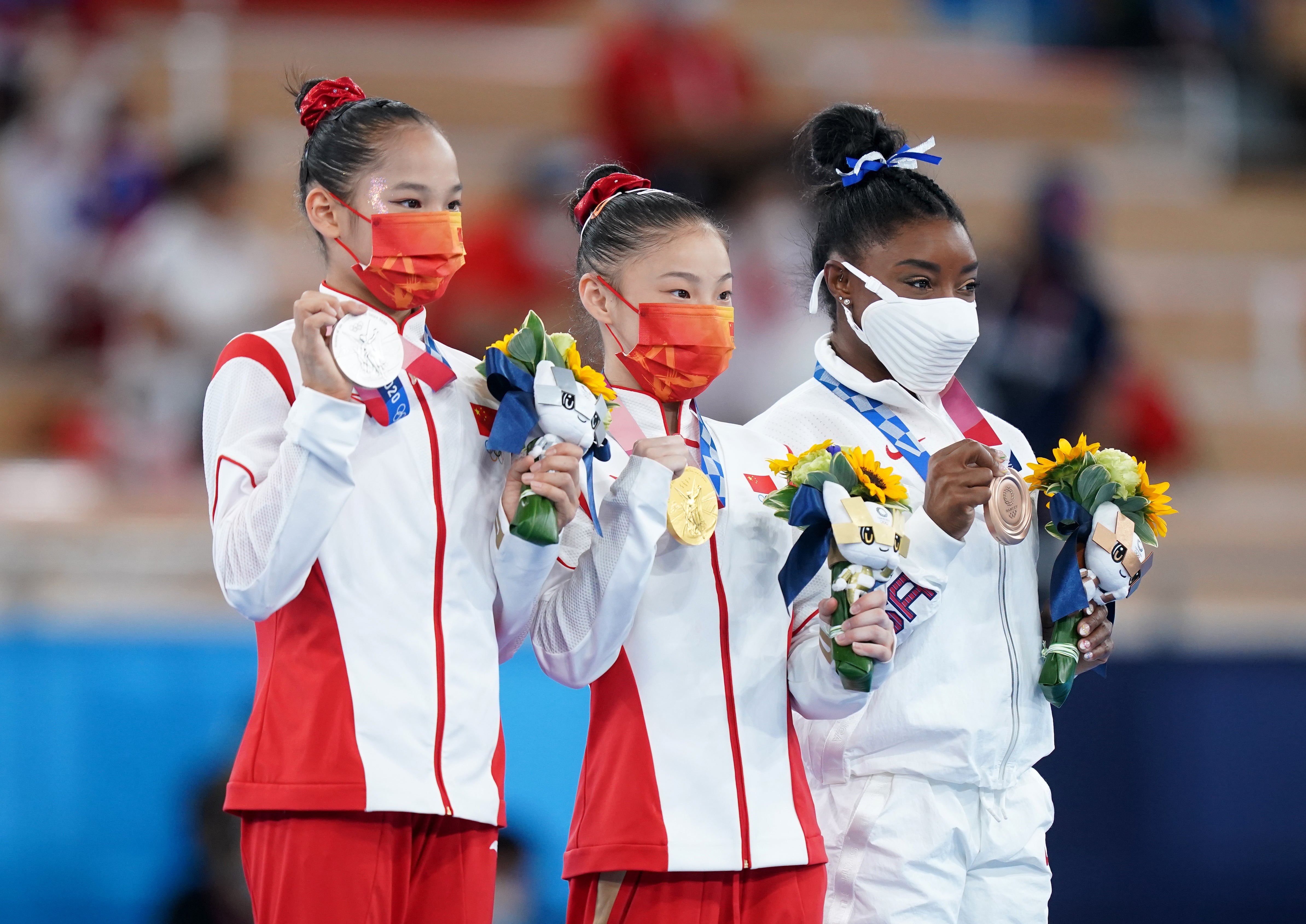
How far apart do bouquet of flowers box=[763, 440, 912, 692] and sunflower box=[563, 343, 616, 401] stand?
1.30 ft

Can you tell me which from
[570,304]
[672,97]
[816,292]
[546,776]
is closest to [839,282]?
[816,292]

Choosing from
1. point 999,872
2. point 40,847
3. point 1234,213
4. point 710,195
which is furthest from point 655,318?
point 1234,213

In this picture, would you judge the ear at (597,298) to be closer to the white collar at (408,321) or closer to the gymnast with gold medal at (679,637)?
the gymnast with gold medal at (679,637)

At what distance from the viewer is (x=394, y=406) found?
9.76ft

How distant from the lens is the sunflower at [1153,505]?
345 centimetres

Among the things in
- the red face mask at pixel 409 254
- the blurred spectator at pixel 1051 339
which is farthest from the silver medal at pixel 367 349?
the blurred spectator at pixel 1051 339

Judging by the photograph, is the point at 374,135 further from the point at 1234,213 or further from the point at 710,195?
the point at 1234,213

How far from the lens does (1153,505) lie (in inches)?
136

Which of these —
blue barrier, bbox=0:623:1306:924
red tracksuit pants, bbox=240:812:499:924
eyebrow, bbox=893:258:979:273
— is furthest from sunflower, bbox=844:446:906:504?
blue barrier, bbox=0:623:1306:924

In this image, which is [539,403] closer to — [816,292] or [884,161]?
[816,292]

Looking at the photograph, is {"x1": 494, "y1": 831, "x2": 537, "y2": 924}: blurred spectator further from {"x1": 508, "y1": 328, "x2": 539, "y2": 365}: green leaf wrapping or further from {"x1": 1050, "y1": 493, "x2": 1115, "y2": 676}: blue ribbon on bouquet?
{"x1": 508, "y1": 328, "x2": 539, "y2": 365}: green leaf wrapping

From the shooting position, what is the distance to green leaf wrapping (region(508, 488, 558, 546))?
2.95m

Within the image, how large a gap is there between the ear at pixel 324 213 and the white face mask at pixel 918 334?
1.05 metres

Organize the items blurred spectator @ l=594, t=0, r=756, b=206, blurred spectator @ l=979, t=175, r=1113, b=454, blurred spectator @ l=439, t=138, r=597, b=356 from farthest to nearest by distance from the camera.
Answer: blurred spectator @ l=594, t=0, r=756, b=206 → blurred spectator @ l=439, t=138, r=597, b=356 → blurred spectator @ l=979, t=175, r=1113, b=454
